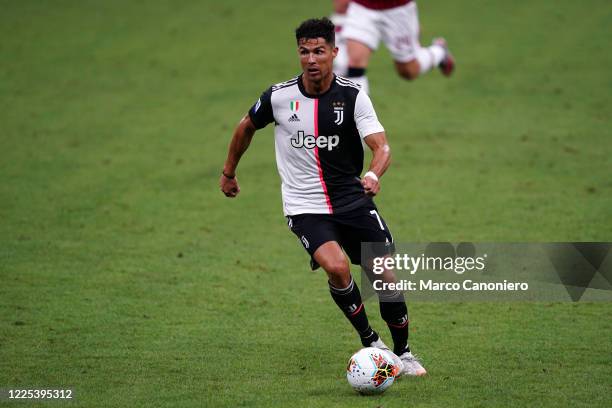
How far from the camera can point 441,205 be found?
1351 cm

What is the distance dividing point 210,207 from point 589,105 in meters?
7.81

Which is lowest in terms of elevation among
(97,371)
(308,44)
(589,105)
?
(589,105)

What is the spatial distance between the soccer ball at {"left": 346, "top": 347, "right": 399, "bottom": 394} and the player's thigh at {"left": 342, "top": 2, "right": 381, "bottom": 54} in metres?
8.00

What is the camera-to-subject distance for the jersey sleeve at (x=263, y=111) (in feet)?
26.5

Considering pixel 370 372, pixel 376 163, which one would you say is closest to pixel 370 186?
pixel 376 163

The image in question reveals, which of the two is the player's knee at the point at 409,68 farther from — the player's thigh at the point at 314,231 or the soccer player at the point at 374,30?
the player's thigh at the point at 314,231

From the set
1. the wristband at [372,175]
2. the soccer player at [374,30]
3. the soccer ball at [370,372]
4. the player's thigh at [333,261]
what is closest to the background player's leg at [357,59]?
the soccer player at [374,30]

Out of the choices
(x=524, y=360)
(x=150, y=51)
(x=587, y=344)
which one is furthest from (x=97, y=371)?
(x=150, y=51)

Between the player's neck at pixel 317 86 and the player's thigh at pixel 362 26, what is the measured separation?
271 inches

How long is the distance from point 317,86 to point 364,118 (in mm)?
456

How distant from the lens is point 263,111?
809cm

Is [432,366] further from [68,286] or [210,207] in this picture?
[210,207]

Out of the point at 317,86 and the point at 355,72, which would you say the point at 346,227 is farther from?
the point at 355,72

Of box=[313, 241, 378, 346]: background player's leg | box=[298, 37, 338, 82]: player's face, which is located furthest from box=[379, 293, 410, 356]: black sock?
box=[298, 37, 338, 82]: player's face
